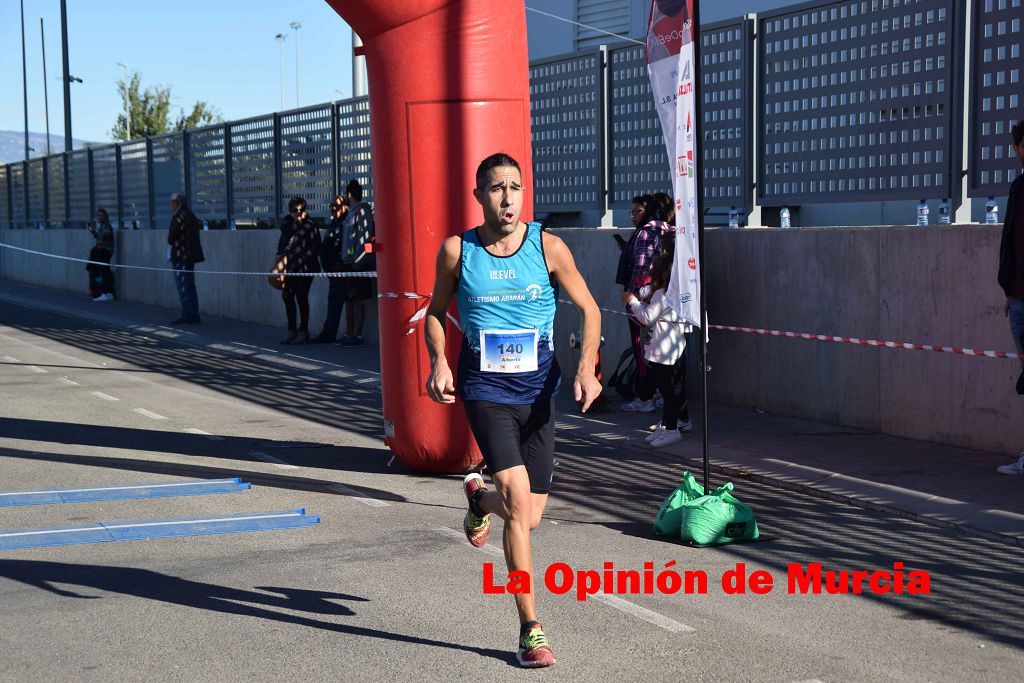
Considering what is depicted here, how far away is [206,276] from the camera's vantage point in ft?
78.7

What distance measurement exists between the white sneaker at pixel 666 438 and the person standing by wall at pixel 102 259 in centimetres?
2042

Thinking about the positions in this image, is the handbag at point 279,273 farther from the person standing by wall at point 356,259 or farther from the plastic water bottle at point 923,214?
the plastic water bottle at point 923,214

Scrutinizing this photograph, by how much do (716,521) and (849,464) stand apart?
239 cm

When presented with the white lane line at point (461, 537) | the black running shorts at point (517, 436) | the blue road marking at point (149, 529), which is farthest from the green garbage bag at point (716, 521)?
the blue road marking at point (149, 529)

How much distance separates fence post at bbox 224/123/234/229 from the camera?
2348cm

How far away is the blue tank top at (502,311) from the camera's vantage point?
536cm

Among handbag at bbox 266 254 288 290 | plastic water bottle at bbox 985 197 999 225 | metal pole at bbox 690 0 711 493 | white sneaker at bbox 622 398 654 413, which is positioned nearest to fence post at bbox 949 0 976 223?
plastic water bottle at bbox 985 197 999 225

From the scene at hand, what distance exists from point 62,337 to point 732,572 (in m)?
16.2

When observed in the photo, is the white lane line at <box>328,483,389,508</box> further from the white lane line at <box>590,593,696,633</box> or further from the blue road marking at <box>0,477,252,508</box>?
the white lane line at <box>590,593,696,633</box>

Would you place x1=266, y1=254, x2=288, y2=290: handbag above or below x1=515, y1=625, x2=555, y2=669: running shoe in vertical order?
above

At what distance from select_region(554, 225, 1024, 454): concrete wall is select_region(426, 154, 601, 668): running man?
4688mm

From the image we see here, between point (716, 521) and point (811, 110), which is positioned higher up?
point (811, 110)

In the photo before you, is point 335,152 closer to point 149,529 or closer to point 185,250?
point 185,250

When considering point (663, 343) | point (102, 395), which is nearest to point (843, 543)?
point (663, 343)
